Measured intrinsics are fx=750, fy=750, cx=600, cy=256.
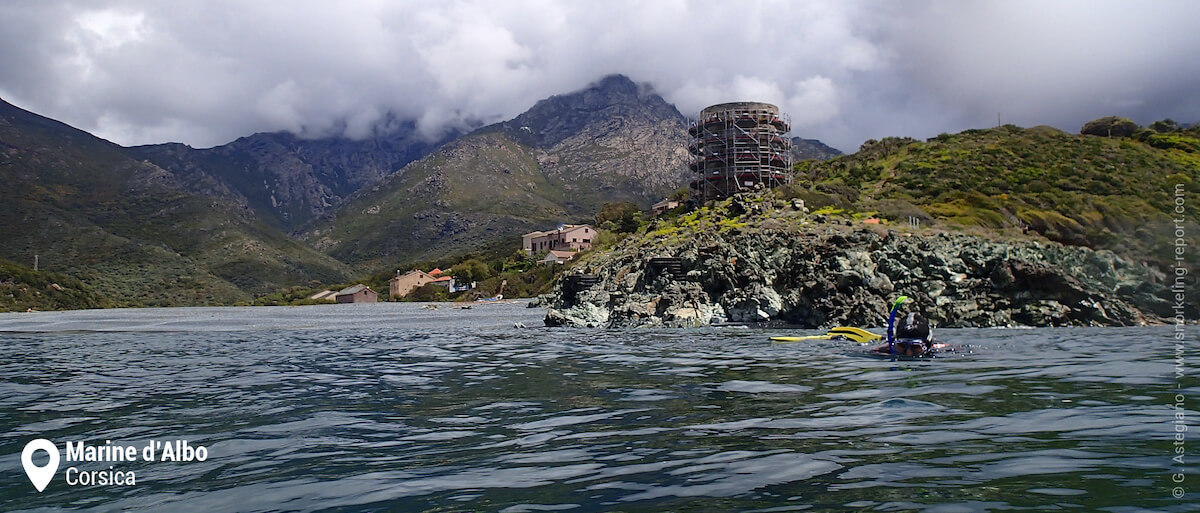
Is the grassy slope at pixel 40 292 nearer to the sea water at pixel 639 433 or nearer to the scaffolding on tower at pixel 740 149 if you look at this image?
the scaffolding on tower at pixel 740 149

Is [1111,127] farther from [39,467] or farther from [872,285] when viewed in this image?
[39,467]

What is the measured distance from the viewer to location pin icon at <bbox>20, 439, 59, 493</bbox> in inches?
325

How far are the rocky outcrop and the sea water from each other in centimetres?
1143

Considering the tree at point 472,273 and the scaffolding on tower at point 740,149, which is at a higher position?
the scaffolding on tower at point 740,149

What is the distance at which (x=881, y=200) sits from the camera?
244ft

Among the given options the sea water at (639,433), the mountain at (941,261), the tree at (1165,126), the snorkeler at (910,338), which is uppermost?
the tree at (1165,126)

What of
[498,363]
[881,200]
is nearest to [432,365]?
[498,363]

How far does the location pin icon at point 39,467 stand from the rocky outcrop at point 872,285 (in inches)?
Answer: 1140

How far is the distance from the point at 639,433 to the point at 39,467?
23.9 ft

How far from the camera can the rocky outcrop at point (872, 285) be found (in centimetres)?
3228

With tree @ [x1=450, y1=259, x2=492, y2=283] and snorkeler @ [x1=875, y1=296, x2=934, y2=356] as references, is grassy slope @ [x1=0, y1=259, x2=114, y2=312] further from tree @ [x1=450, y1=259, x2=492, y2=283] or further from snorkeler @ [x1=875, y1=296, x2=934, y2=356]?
snorkeler @ [x1=875, y1=296, x2=934, y2=356]

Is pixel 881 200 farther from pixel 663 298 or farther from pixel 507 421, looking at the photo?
pixel 507 421

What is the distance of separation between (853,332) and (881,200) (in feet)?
175

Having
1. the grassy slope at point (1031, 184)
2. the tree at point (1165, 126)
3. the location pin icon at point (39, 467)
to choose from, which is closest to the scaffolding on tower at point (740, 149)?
the grassy slope at point (1031, 184)
